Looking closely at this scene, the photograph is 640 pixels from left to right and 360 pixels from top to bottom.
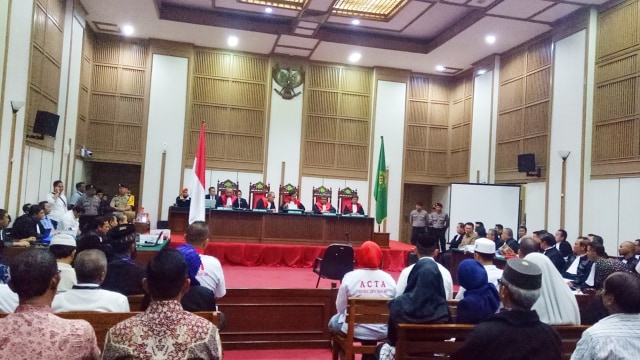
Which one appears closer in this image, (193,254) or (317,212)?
(193,254)

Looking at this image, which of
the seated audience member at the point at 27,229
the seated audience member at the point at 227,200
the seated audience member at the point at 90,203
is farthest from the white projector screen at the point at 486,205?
the seated audience member at the point at 27,229

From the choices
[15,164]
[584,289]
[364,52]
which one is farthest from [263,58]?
[584,289]

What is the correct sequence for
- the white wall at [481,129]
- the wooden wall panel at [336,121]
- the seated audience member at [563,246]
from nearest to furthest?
the seated audience member at [563,246], the white wall at [481,129], the wooden wall panel at [336,121]

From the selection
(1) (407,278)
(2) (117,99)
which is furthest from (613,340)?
(2) (117,99)

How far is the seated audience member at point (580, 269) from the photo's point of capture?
5599 millimetres

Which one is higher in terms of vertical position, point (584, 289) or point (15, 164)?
point (15, 164)

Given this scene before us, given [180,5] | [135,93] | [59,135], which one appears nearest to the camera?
[59,135]

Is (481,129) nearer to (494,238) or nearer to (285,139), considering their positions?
(494,238)

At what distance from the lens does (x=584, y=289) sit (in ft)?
17.2

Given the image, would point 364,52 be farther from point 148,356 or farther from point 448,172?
point 148,356

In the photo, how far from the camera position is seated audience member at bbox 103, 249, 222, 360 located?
4.92 ft

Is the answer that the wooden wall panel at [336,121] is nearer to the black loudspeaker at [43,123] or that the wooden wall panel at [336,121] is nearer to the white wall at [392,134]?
the white wall at [392,134]

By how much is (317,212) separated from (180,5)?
5356 millimetres

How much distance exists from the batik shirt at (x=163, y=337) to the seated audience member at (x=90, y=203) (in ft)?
Answer: 28.1
